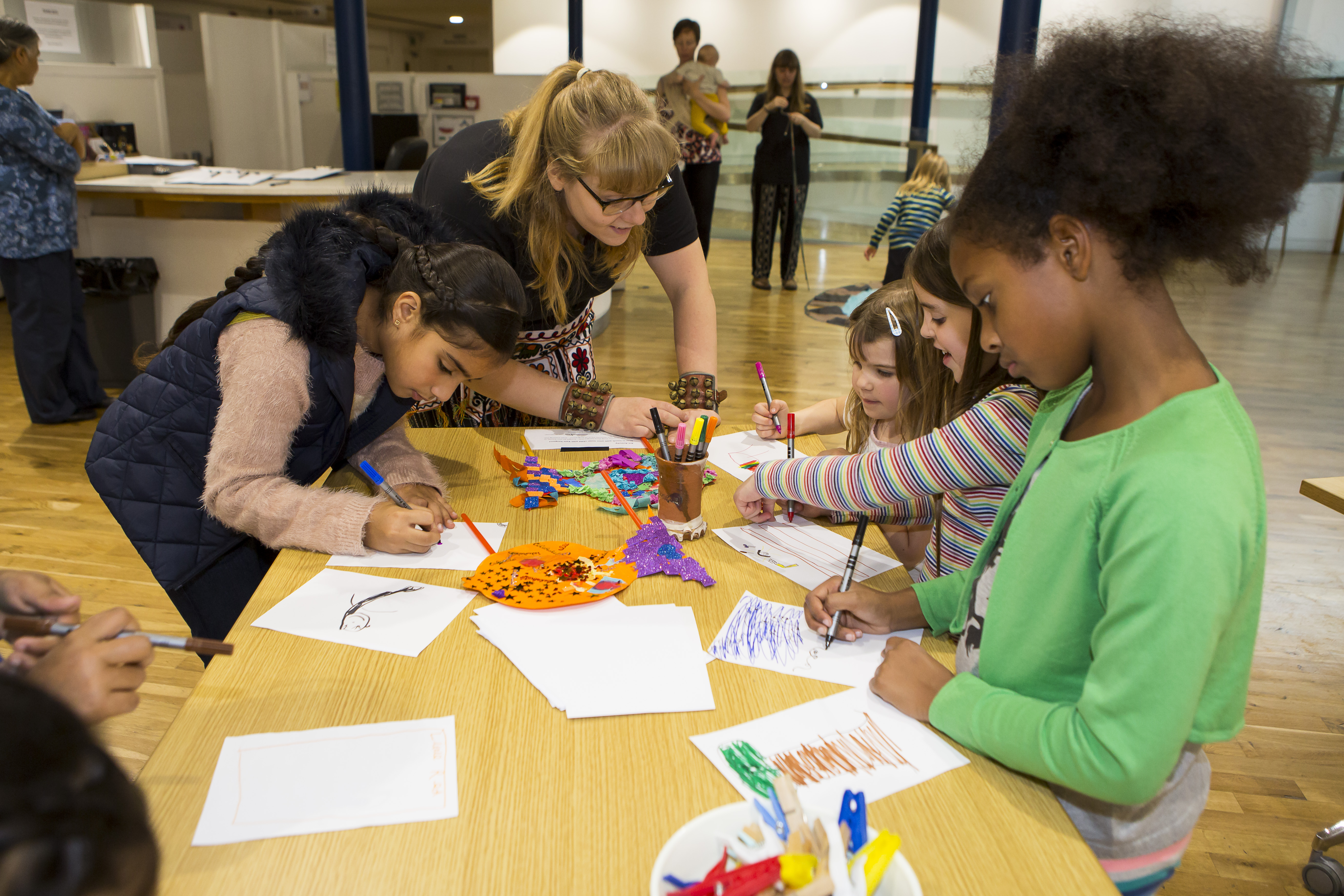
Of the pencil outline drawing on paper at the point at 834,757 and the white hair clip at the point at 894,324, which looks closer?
the pencil outline drawing on paper at the point at 834,757

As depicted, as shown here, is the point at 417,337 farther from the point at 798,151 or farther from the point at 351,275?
the point at 798,151

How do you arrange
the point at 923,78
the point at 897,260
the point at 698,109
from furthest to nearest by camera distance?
1. the point at 923,78
2. the point at 698,109
3. the point at 897,260

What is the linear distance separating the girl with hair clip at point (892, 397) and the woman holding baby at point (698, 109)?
4486 mm

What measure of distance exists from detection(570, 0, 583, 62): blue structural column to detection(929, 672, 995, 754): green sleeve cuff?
22.5 feet

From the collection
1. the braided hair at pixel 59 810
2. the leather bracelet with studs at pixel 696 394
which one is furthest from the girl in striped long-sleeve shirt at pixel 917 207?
the braided hair at pixel 59 810

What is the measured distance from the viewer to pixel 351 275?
1.22m

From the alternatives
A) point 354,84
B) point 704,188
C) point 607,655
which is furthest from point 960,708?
point 704,188

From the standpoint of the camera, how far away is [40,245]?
3.25 metres

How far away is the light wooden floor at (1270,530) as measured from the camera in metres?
1.66

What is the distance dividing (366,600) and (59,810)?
0.70m

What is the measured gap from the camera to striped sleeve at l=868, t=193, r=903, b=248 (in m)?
5.45

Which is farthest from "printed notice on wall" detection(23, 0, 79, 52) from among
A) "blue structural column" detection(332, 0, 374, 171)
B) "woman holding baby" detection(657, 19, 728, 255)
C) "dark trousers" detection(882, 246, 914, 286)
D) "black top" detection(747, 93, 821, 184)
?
A: "dark trousers" detection(882, 246, 914, 286)

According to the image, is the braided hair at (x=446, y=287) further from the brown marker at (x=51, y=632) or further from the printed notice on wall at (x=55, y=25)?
the printed notice on wall at (x=55, y=25)

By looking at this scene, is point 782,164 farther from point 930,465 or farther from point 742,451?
point 930,465
